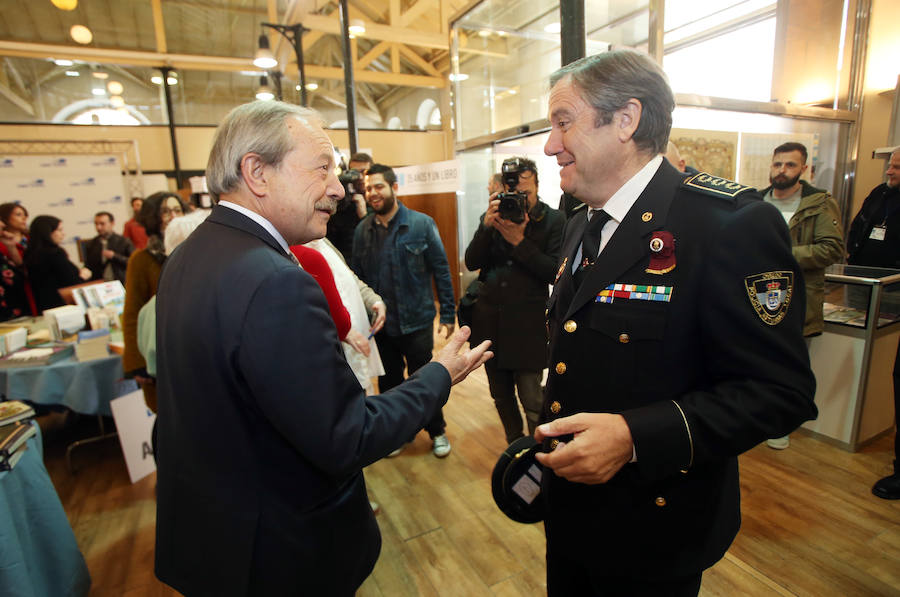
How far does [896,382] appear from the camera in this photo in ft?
8.14

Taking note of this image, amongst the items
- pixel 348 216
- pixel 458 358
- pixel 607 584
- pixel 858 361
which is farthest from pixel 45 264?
pixel 858 361

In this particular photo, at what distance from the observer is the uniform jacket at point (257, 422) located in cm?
78

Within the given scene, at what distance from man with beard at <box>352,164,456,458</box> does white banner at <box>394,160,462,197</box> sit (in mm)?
2734

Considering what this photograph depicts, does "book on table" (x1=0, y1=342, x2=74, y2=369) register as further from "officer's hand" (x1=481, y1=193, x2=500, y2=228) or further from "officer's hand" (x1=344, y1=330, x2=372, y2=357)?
"officer's hand" (x1=481, y1=193, x2=500, y2=228)

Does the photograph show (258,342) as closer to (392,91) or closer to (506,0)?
(506,0)

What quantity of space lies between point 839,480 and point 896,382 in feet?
2.02

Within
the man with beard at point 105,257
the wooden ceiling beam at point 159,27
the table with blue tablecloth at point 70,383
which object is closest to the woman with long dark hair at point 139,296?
the table with blue tablecloth at point 70,383

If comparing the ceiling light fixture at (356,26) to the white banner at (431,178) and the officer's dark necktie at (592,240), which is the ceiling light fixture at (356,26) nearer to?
the white banner at (431,178)

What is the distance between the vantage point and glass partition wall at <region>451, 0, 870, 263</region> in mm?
4129

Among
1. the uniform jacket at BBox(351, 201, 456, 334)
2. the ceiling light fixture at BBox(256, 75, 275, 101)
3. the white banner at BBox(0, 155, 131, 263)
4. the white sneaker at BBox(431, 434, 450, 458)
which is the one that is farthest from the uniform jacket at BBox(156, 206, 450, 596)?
the white banner at BBox(0, 155, 131, 263)

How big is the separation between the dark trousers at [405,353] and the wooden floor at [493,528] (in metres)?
0.45

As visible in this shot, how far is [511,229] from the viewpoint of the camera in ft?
7.22

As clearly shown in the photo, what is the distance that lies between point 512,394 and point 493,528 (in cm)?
70

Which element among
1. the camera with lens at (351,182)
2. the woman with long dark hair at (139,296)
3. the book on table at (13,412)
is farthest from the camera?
the camera with lens at (351,182)
